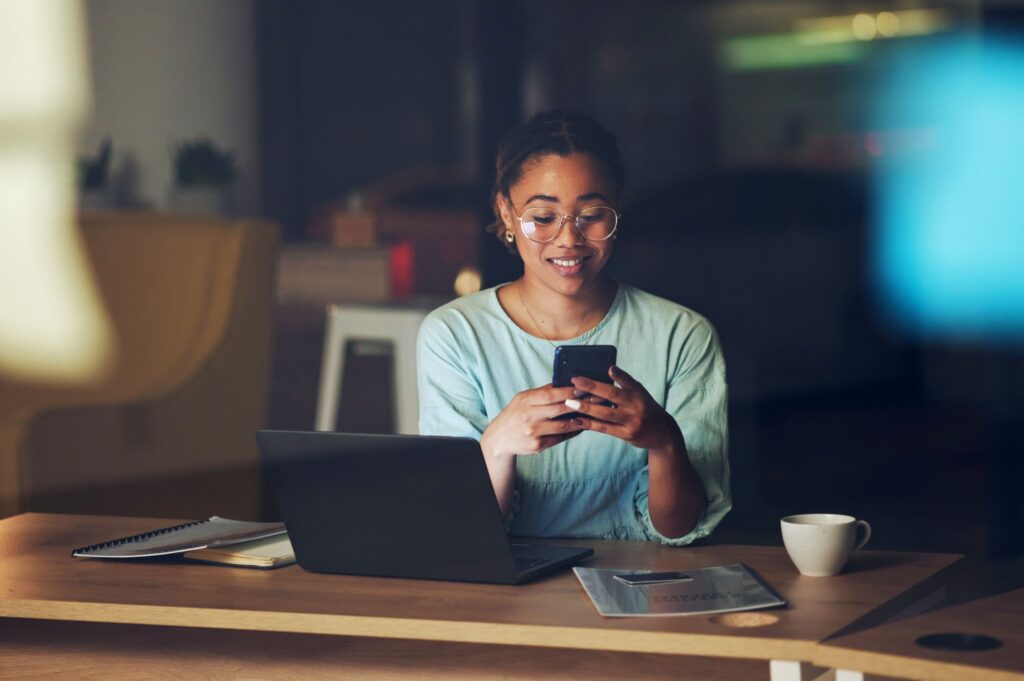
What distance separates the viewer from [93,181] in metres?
4.26

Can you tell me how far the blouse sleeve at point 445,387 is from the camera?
1.83 metres

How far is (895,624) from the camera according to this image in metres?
1.30

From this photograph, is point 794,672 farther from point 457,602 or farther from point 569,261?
point 569,261

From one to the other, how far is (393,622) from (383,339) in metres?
2.22

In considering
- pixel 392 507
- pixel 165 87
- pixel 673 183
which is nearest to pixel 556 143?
pixel 392 507

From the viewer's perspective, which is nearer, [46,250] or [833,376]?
[46,250]

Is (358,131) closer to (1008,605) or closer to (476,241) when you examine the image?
(476,241)

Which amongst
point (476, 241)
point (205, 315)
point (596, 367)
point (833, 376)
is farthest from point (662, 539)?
point (833, 376)

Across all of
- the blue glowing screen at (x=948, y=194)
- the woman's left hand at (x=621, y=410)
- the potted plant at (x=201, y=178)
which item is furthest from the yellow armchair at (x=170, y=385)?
the blue glowing screen at (x=948, y=194)

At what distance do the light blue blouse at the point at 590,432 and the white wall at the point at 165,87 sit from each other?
2.87 m

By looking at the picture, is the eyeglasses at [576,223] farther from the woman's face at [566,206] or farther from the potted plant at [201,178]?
the potted plant at [201,178]

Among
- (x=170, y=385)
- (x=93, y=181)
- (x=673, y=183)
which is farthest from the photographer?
(x=673, y=183)

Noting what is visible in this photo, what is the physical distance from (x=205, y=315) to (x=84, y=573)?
181cm

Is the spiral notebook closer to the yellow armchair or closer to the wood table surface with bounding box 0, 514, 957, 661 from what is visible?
the wood table surface with bounding box 0, 514, 957, 661
